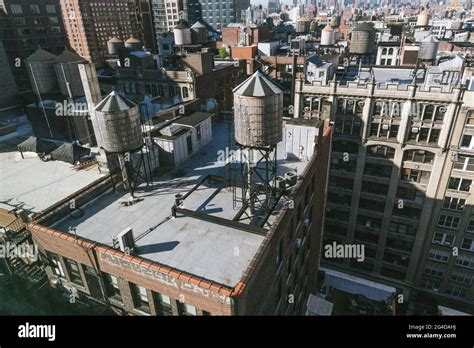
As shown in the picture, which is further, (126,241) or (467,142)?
(467,142)

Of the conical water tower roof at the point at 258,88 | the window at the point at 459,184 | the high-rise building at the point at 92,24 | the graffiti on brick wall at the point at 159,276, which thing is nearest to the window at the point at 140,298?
the graffiti on brick wall at the point at 159,276

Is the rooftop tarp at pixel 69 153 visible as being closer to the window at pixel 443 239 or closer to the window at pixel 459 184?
the window at pixel 459 184

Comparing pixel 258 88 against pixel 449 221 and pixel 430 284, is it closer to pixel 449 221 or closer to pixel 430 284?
pixel 449 221

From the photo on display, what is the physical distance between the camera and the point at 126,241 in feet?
59.9

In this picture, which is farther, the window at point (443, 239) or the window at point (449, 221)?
the window at point (443, 239)

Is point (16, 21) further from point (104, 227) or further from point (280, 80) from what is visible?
point (104, 227)

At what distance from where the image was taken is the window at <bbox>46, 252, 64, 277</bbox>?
70.6 ft

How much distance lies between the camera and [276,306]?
24.1 meters

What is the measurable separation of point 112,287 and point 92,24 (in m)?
168

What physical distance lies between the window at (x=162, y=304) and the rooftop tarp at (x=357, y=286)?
4425 centimetres

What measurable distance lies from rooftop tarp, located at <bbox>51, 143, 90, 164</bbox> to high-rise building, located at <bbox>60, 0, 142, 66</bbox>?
431 feet

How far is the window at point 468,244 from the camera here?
45169 millimetres

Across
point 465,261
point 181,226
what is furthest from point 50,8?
point 465,261

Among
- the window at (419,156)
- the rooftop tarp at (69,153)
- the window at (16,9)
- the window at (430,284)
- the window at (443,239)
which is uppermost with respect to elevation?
the window at (16,9)
